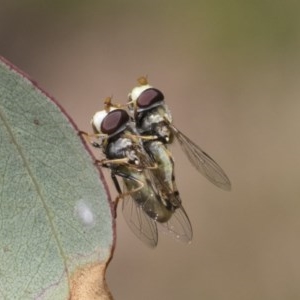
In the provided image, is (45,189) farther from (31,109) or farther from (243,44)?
(243,44)

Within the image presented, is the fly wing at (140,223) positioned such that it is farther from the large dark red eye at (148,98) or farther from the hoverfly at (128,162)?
the large dark red eye at (148,98)

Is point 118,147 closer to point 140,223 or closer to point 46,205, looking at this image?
point 140,223

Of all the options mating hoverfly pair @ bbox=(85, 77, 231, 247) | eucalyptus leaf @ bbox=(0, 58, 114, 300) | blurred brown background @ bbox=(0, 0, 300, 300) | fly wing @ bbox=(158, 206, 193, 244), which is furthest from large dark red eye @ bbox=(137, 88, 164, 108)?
blurred brown background @ bbox=(0, 0, 300, 300)

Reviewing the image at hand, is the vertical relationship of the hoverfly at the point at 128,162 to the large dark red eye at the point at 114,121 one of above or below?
below

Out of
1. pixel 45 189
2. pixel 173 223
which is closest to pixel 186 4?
pixel 173 223

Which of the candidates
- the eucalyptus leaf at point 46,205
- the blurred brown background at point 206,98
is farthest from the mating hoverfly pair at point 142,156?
the blurred brown background at point 206,98

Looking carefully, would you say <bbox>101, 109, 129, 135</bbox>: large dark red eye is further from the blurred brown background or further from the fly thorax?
the blurred brown background

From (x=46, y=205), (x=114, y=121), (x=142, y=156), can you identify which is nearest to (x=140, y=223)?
(x=142, y=156)
